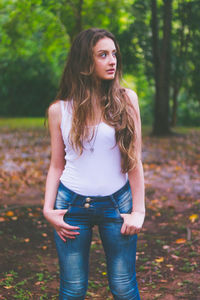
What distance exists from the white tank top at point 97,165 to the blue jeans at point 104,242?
4 centimetres

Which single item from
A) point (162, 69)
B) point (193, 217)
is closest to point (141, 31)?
point (162, 69)

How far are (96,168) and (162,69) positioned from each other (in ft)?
45.1

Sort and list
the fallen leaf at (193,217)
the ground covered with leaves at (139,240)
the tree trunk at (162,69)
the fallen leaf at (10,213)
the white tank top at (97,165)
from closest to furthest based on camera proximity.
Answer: the white tank top at (97,165) < the ground covered with leaves at (139,240) < the fallen leaf at (193,217) < the fallen leaf at (10,213) < the tree trunk at (162,69)

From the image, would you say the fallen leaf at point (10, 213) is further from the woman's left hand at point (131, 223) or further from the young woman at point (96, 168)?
the woman's left hand at point (131, 223)

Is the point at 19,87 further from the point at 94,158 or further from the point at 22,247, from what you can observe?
the point at 94,158

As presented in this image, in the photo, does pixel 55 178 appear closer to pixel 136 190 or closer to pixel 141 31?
pixel 136 190

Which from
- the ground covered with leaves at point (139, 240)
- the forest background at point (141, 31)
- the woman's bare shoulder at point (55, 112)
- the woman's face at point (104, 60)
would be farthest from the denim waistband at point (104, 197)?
the forest background at point (141, 31)

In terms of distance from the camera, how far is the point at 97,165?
2180 millimetres

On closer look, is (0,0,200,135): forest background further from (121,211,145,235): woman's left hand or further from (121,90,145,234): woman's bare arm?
(121,211,145,235): woman's left hand

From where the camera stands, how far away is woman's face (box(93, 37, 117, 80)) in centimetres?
221

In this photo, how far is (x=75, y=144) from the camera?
2.17 meters

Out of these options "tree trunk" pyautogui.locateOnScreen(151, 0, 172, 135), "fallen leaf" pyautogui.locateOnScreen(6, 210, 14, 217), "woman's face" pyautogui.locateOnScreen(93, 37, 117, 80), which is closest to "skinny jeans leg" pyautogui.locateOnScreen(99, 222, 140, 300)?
"woman's face" pyautogui.locateOnScreen(93, 37, 117, 80)

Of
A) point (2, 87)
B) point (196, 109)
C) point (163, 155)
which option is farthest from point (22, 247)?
point (2, 87)

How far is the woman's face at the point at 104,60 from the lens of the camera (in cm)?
221
